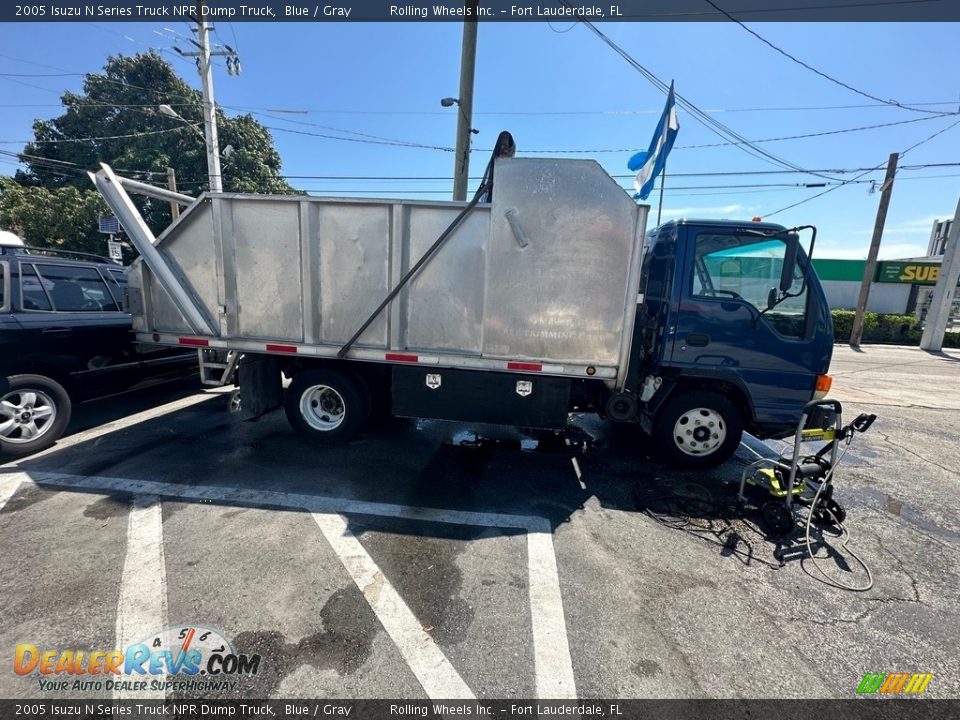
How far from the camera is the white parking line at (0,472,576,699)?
6.81 feet

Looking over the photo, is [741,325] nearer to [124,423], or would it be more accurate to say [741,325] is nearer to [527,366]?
[527,366]

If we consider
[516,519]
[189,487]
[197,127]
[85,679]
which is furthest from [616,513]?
[197,127]

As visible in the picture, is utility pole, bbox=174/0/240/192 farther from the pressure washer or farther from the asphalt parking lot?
the pressure washer

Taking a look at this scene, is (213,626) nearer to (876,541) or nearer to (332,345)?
(332,345)

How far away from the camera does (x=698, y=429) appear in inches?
173

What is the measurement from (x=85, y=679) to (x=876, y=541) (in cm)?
549

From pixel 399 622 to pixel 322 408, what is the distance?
3048 millimetres

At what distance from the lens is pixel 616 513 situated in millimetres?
3633

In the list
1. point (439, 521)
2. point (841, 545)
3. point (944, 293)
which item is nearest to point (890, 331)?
point (944, 293)

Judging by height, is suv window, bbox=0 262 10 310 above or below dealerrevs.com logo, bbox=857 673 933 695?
above

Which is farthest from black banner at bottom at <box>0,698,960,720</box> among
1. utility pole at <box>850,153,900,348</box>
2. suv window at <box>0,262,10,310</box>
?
utility pole at <box>850,153,900,348</box>

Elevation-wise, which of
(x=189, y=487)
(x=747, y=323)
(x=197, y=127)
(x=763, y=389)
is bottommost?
(x=189, y=487)

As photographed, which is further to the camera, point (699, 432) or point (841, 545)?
point (699, 432)

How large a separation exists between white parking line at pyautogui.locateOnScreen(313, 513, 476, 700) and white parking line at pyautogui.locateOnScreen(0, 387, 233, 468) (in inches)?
143
